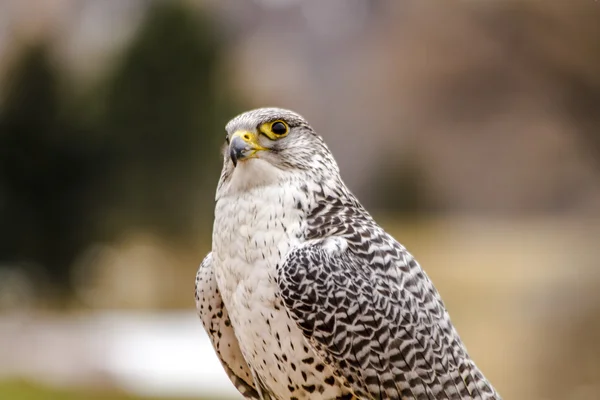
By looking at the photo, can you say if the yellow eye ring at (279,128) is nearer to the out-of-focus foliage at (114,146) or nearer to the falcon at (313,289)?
the falcon at (313,289)

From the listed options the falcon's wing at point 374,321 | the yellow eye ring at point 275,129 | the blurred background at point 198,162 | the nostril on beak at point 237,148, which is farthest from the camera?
the blurred background at point 198,162

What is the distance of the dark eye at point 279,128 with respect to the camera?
8.57 ft

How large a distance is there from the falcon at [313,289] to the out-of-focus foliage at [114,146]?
8.23 metres

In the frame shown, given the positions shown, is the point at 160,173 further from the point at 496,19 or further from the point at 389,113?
the point at 496,19

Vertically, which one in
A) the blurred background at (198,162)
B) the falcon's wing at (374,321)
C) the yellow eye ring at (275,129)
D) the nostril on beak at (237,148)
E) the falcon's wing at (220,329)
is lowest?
the falcon's wing at (374,321)

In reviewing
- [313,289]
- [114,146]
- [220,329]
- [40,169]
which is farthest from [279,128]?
[40,169]

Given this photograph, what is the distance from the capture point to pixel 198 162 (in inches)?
430

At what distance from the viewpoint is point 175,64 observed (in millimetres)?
11023

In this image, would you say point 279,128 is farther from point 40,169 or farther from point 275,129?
point 40,169

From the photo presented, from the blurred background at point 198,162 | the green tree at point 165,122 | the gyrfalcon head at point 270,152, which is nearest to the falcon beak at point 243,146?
the gyrfalcon head at point 270,152

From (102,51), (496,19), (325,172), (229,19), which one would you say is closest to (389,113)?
(229,19)

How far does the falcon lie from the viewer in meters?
2.37

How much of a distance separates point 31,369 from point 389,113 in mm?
6382

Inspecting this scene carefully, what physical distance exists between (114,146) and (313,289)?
856 centimetres
